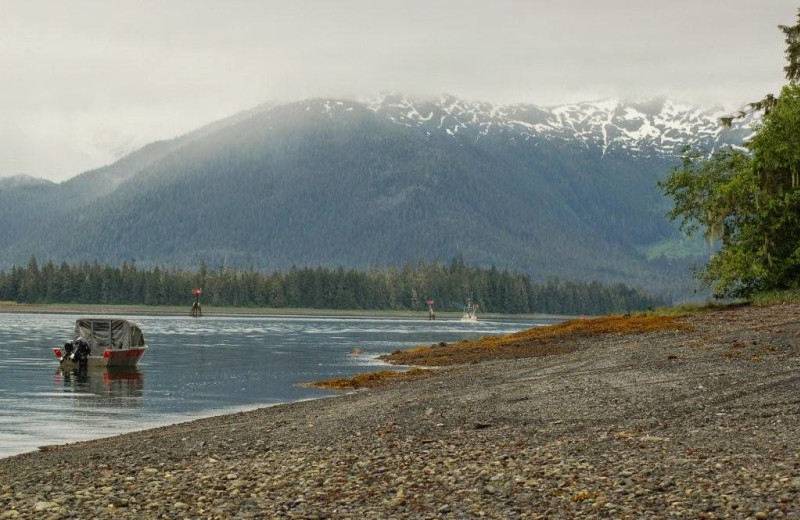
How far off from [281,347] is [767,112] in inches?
1927

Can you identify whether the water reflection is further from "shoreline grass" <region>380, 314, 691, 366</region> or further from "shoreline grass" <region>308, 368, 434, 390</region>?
"shoreline grass" <region>380, 314, 691, 366</region>

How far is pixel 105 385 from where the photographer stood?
5562 centimetres

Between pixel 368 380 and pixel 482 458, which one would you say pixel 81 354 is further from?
pixel 482 458

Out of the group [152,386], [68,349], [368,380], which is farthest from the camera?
[68,349]

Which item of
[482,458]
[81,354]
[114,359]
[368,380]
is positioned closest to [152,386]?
[368,380]

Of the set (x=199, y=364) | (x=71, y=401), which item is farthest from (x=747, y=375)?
(x=199, y=364)

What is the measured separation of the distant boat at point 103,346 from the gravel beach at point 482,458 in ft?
108

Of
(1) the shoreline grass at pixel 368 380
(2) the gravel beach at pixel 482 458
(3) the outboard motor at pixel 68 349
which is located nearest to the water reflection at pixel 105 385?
(3) the outboard motor at pixel 68 349

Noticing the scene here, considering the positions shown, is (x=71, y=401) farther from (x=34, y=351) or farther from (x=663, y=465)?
(x=34, y=351)

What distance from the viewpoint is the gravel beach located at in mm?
15914

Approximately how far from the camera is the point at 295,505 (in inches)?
674

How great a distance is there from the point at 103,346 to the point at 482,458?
184 ft

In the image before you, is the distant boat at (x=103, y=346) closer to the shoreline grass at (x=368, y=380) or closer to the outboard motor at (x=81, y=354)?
the outboard motor at (x=81, y=354)

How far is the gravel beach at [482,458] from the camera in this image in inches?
627
